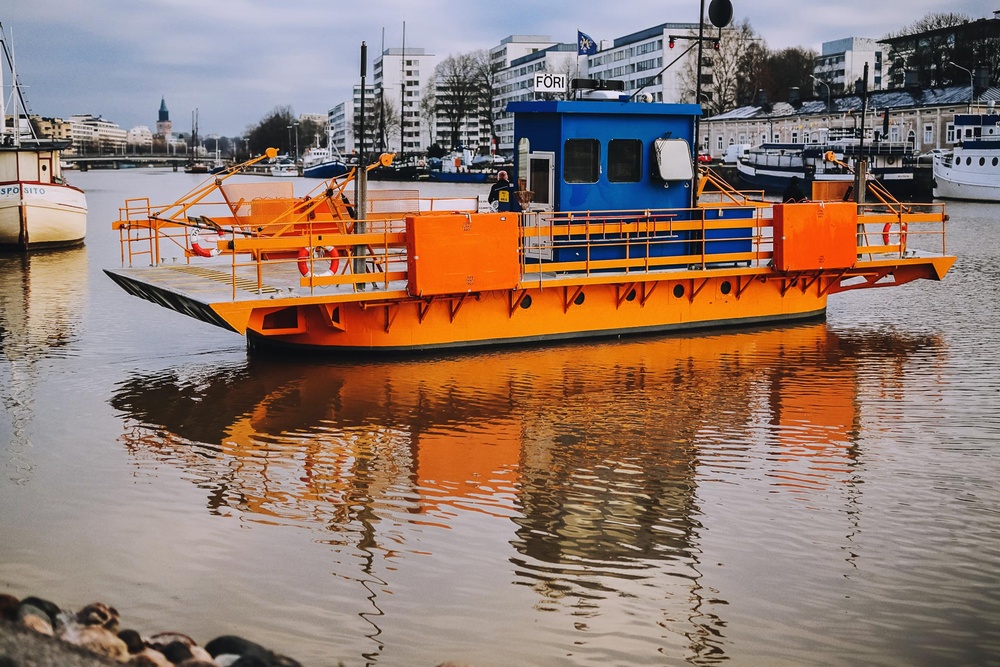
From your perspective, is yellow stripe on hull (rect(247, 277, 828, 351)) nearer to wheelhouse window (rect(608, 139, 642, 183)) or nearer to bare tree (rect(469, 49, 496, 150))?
wheelhouse window (rect(608, 139, 642, 183))

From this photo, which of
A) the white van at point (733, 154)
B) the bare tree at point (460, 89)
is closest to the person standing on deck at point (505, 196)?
the white van at point (733, 154)

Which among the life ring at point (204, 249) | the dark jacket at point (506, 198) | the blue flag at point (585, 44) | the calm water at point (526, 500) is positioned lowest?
the calm water at point (526, 500)

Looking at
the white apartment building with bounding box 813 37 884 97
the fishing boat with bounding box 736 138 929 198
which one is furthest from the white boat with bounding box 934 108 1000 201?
the white apartment building with bounding box 813 37 884 97

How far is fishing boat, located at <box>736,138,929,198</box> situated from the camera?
6688 cm

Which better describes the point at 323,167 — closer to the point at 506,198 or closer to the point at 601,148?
the point at 506,198

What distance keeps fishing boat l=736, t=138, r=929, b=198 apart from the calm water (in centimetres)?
5369

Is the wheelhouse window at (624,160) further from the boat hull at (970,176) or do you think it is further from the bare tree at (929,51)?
the bare tree at (929,51)

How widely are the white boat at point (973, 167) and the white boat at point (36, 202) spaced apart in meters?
49.7

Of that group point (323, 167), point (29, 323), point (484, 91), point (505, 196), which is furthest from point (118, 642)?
point (484, 91)

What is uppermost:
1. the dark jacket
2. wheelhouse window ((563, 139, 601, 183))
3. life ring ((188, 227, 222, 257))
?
wheelhouse window ((563, 139, 601, 183))

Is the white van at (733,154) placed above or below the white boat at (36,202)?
above

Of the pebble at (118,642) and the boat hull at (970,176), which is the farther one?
the boat hull at (970,176)

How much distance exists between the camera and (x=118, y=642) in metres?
5.14

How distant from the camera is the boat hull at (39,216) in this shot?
32.8m
